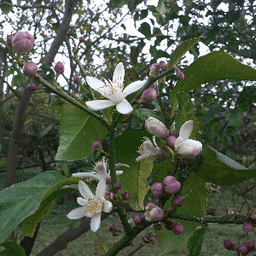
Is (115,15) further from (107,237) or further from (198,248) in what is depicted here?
(198,248)

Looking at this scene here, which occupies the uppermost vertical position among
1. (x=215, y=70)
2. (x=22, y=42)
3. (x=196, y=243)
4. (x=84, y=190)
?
(x=22, y=42)

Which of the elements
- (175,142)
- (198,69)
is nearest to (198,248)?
(175,142)

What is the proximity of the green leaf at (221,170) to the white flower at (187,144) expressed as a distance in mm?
14

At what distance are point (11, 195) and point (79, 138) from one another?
0.42 feet

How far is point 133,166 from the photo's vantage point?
484 millimetres

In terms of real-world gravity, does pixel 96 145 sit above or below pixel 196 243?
above

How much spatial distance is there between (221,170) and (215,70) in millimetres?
139

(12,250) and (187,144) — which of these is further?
(12,250)

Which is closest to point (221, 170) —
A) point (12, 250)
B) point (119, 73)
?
point (119, 73)

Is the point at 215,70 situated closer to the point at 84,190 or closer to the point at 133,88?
the point at 133,88

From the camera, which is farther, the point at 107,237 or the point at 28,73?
the point at 107,237

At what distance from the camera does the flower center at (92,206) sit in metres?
0.41


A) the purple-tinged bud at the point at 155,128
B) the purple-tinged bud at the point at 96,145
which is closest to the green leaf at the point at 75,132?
the purple-tinged bud at the point at 96,145

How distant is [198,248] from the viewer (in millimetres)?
329
